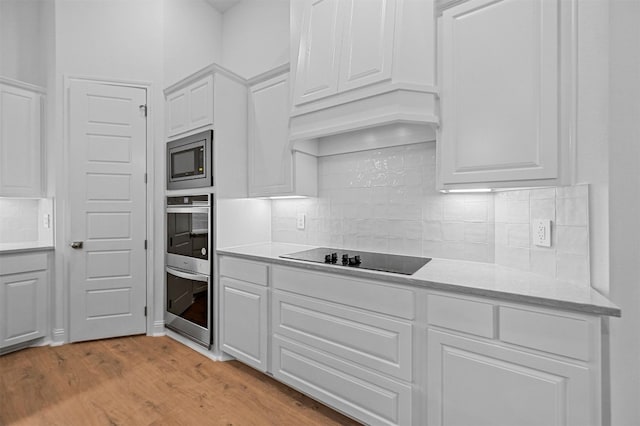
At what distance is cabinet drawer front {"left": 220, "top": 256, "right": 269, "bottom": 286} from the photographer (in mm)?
2331

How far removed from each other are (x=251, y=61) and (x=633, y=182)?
→ 10.6 ft

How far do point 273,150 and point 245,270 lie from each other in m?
0.97

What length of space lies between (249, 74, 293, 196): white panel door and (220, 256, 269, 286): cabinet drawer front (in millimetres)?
598

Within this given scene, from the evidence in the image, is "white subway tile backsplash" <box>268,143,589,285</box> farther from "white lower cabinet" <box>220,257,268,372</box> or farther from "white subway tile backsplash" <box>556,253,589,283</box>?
"white lower cabinet" <box>220,257,268,372</box>

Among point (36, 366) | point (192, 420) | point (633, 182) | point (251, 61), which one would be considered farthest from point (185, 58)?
point (633, 182)

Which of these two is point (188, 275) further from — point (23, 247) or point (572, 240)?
point (572, 240)

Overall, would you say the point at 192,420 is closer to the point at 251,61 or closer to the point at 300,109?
the point at 300,109

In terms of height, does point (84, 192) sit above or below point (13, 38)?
below

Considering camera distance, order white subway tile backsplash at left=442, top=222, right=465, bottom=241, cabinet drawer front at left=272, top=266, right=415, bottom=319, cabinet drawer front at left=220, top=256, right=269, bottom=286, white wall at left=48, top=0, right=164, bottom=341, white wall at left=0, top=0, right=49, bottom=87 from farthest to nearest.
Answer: white wall at left=0, top=0, right=49, bottom=87 < white wall at left=48, top=0, right=164, bottom=341 < cabinet drawer front at left=220, top=256, right=269, bottom=286 < white subway tile backsplash at left=442, top=222, right=465, bottom=241 < cabinet drawer front at left=272, top=266, right=415, bottom=319

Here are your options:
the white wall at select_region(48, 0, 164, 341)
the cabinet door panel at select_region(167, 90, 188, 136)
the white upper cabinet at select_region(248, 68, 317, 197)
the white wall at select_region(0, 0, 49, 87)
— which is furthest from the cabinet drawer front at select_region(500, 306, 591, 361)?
the white wall at select_region(0, 0, 49, 87)

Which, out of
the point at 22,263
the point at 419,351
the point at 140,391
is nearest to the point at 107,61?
the point at 22,263

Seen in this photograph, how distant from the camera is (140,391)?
7.38ft

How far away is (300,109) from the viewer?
7.52 ft

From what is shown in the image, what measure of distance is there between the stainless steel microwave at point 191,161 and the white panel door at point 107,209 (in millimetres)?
352
